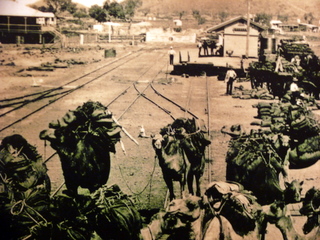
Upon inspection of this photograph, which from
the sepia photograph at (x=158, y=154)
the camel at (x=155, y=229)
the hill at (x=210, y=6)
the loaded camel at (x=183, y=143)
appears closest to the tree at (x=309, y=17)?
the sepia photograph at (x=158, y=154)

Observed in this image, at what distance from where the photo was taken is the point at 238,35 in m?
32.9

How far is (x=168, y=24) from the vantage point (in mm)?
69375

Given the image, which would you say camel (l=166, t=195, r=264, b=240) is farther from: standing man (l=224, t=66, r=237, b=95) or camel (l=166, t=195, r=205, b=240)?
standing man (l=224, t=66, r=237, b=95)

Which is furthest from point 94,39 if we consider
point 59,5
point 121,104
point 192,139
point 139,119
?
point 192,139

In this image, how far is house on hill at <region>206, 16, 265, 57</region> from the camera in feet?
106

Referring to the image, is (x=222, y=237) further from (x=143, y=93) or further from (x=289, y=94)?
(x=143, y=93)

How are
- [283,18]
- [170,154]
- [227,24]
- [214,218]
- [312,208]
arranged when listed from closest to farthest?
1. [214,218]
2. [312,208]
3. [170,154]
4. [227,24]
5. [283,18]

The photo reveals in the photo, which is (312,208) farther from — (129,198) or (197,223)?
(129,198)

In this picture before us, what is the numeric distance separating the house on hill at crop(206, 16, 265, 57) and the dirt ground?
10223 mm

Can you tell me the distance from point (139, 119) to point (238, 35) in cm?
2230

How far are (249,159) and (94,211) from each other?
2.30m

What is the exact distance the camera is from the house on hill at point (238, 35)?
32.3 meters

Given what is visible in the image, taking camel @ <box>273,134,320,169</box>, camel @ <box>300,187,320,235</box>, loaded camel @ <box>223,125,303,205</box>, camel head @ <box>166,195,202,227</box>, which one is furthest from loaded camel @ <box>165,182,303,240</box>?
camel @ <box>273,134,320,169</box>

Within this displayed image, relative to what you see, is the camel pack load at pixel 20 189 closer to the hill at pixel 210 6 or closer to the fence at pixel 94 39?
the fence at pixel 94 39
